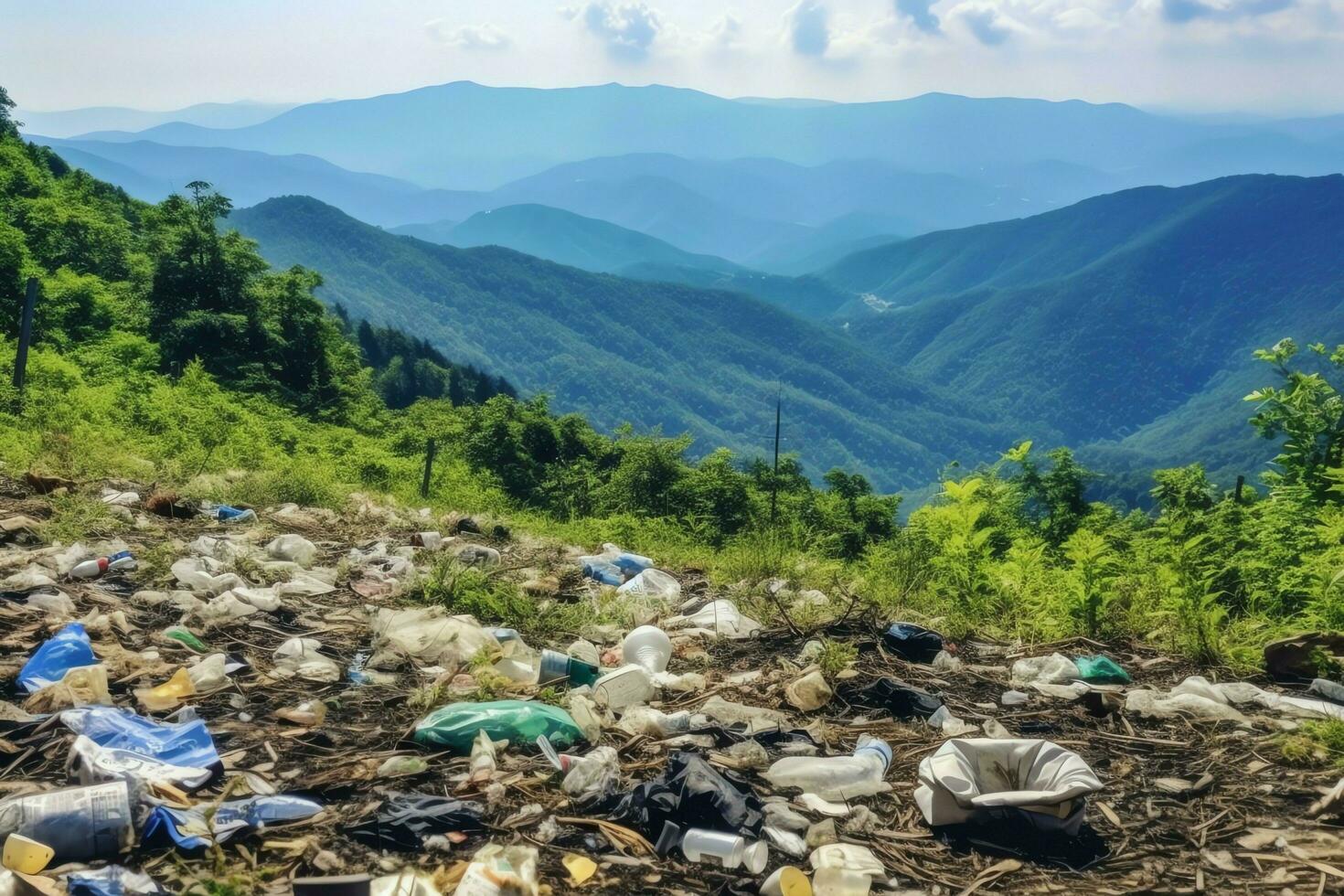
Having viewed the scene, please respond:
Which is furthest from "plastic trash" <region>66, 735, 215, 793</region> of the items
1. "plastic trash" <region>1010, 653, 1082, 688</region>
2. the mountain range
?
the mountain range

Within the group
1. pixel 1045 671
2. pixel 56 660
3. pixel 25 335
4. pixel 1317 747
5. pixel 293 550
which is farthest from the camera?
pixel 25 335

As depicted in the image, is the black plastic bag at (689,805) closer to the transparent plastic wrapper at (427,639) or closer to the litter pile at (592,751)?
the litter pile at (592,751)

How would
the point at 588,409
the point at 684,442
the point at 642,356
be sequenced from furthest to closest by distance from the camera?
the point at 642,356, the point at 588,409, the point at 684,442

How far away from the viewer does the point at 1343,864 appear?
103 inches

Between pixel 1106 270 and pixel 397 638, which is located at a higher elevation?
pixel 1106 270

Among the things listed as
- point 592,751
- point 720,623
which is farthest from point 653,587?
point 592,751

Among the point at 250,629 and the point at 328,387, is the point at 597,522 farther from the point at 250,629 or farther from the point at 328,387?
the point at 328,387

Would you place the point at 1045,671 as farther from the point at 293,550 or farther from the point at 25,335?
the point at 25,335

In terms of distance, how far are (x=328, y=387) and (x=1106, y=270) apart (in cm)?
19831

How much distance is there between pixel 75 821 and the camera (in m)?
2.54

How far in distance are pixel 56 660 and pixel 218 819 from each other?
5.18 feet

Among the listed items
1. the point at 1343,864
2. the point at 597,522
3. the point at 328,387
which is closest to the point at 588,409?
the point at 328,387

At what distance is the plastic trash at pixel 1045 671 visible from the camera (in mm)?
4379

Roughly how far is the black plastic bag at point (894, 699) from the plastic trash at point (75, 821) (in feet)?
8.77
